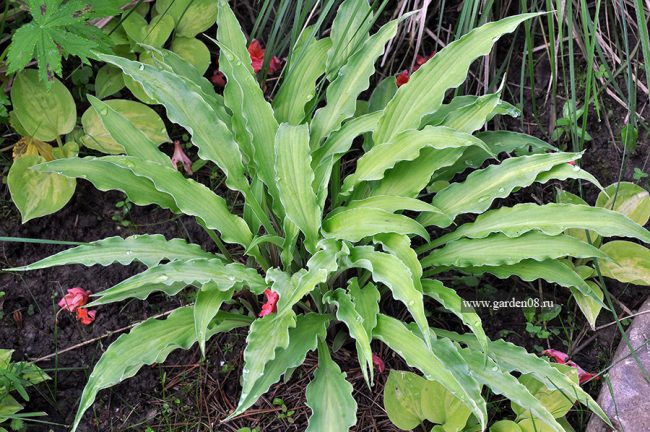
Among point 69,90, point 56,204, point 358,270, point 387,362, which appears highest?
point 69,90

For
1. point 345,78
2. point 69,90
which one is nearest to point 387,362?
point 345,78

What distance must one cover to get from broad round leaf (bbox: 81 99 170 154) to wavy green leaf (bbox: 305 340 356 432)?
975mm

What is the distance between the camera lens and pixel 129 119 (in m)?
2.30

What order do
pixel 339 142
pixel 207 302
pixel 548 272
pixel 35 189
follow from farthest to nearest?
pixel 35 189 < pixel 339 142 < pixel 548 272 < pixel 207 302

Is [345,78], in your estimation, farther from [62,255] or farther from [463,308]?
[62,255]

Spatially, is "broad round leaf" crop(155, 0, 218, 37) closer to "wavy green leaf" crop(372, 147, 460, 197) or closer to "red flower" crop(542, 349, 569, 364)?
"wavy green leaf" crop(372, 147, 460, 197)

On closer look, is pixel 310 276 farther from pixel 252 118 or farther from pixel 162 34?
pixel 162 34

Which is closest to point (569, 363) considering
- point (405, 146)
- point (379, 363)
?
point (379, 363)

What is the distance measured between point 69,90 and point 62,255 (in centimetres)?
94

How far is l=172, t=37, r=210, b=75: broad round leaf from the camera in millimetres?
2393

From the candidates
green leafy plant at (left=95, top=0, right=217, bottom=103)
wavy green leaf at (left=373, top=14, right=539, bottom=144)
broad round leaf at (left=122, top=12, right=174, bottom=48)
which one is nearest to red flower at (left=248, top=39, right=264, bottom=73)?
green leafy plant at (left=95, top=0, right=217, bottom=103)

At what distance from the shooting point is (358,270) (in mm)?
2061

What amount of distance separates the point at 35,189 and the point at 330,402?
116 centimetres

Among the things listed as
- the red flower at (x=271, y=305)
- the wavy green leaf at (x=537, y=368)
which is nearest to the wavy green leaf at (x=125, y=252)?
the red flower at (x=271, y=305)
